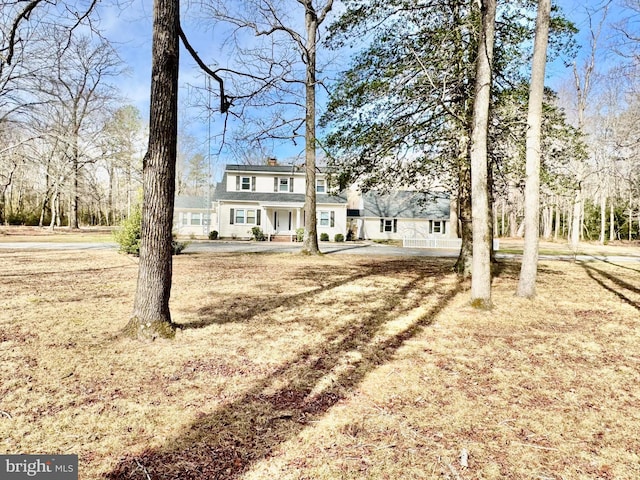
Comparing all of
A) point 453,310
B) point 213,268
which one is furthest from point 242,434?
point 213,268

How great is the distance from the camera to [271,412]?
3.03 metres

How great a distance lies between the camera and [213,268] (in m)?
11.6

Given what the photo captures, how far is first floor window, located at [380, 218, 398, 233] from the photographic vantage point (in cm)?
3419

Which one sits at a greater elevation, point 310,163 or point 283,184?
point 283,184

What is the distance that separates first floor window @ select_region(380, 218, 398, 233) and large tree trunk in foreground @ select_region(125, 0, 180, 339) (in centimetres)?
3056

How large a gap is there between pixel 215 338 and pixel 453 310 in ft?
13.6

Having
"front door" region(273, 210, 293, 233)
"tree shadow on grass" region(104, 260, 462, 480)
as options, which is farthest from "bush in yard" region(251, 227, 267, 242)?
"tree shadow on grass" region(104, 260, 462, 480)

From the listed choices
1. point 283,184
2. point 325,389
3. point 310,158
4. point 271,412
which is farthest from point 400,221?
point 271,412

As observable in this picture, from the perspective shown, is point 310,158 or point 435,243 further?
point 435,243

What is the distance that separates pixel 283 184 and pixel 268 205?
11.7ft

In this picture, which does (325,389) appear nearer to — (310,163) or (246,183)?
(310,163)

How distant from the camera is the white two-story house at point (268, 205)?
2900 cm

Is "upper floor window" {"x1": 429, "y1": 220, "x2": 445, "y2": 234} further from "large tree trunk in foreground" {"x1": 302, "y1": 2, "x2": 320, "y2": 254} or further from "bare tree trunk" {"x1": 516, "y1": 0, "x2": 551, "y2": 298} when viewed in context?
"bare tree trunk" {"x1": 516, "y1": 0, "x2": 551, "y2": 298}

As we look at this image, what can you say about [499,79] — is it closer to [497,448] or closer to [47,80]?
[497,448]
